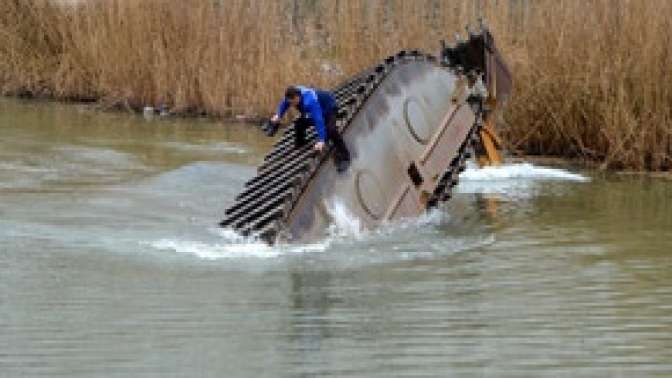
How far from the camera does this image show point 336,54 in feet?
58.4

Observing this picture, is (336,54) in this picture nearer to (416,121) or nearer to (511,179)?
(511,179)

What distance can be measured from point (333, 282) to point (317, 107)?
2.47 meters

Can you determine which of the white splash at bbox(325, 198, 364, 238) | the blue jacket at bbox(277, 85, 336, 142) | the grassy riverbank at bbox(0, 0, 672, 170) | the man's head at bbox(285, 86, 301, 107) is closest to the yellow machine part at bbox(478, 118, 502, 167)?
the grassy riverbank at bbox(0, 0, 672, 170)

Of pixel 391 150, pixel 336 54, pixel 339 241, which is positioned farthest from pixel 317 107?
pixel 336 54

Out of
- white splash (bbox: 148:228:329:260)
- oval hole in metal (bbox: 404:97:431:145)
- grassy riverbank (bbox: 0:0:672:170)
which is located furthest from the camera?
grassy riverbank (bbox: 0:0:672:170)

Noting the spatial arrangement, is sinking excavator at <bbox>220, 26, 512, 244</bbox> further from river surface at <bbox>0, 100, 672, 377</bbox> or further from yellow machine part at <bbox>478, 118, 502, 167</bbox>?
river surface at <bbox>0, 100, 672, 377</bbox>

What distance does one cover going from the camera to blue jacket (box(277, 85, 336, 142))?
10984 mm

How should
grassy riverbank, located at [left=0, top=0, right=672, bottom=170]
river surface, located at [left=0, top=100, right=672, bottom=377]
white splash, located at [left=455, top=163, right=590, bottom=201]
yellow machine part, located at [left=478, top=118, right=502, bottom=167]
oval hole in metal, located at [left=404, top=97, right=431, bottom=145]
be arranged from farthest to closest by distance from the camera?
grassy riverbank, located at [left=0, top=0, right=672, bottom=170] < yellow machine part, located at [left=478, top=118, right=502, bottom=167] < white splash, located at [left=455, top=163, right=590, bottom=201] < oval hole in metal, located at [left=404, top=97, right=431, bottom=145] < river surface, located at [left=0, top=100, right=672, bottom=377]

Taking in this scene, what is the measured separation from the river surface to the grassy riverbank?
0.95 m

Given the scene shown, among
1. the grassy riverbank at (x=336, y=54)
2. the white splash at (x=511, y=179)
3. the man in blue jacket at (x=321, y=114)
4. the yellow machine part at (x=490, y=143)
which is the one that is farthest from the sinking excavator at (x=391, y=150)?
the grassy riverbank at (x=336, y=54)

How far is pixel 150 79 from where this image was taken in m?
19.8

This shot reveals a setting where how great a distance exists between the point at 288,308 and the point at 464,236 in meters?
3.25

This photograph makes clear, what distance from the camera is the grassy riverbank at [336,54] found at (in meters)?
14.8

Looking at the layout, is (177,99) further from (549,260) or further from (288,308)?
(288,308)
